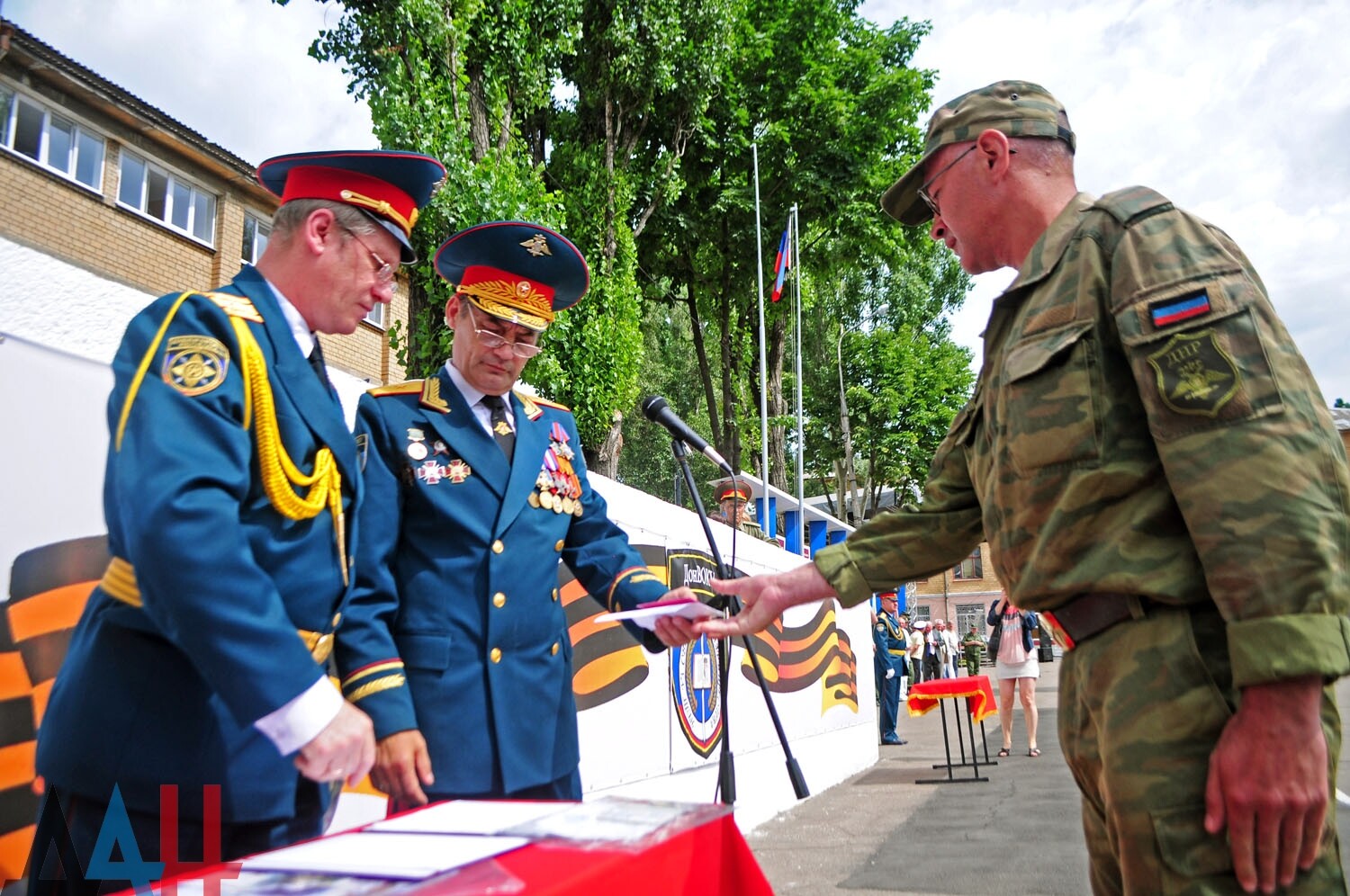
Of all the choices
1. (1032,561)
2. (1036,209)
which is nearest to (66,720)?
(1032,561)

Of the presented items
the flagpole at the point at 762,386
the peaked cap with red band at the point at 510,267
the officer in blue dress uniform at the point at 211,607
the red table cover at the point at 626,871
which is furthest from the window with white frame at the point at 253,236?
the red table cover at the point at 626,871

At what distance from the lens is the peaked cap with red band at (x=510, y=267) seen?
2787 millimetres

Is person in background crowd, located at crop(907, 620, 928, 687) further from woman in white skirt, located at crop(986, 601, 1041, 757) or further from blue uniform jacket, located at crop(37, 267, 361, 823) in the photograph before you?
blue uniform jacket, located at crop(37, 267, 361, 823)

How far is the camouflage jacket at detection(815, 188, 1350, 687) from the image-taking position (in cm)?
136

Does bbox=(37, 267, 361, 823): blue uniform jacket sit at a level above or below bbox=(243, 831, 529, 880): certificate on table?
above

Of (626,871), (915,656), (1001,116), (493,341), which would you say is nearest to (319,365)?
(493,341)

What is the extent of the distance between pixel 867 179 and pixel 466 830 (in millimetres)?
20081

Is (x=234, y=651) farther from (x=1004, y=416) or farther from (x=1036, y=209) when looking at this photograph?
(x=1036, y=209)

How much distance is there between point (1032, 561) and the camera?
5.54ft

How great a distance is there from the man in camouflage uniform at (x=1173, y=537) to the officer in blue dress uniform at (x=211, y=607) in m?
1.27

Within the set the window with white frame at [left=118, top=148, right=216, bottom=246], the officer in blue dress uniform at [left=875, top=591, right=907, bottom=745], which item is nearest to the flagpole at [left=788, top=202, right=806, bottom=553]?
the officer in blue dress uniform at [left=875, top=591, right=907, bottom=745]

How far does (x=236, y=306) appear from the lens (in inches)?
72.1

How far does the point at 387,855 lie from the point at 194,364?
0.94m

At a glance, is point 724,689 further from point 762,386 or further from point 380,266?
point 762,386
